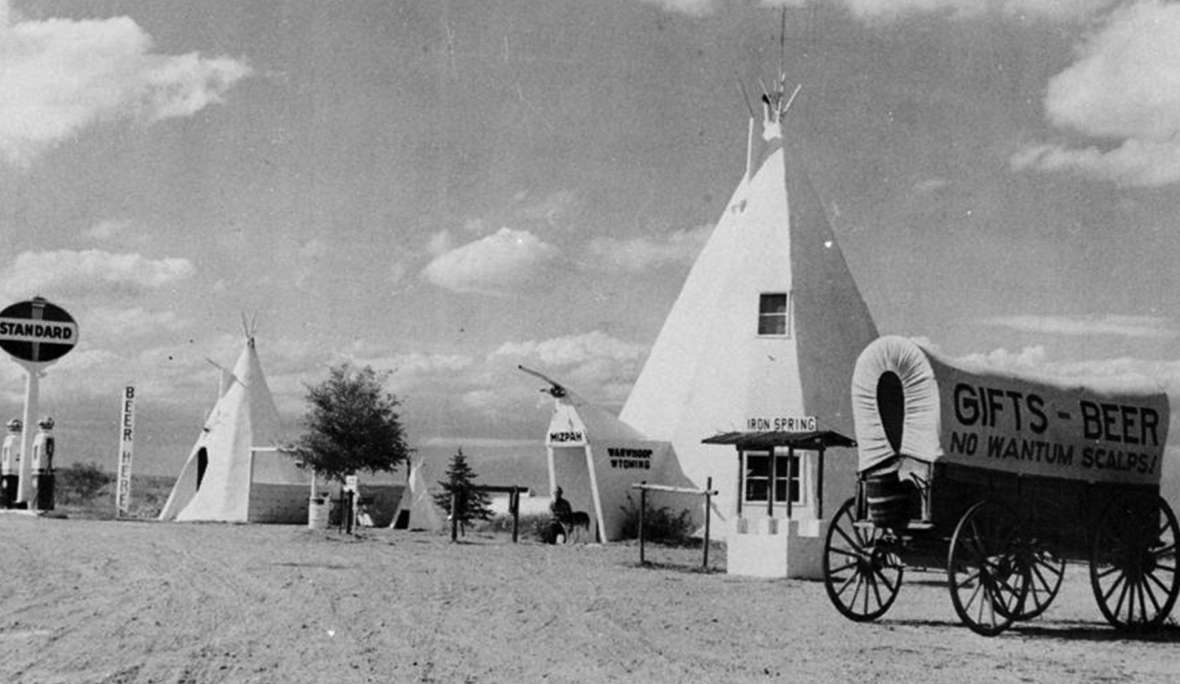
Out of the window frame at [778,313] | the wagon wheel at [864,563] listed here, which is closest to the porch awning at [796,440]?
the wagon wheel at [864,563]

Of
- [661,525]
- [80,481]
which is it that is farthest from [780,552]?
[80,481]

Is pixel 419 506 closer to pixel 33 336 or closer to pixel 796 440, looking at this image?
pixel 33 336

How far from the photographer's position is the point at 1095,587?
12.1 meters

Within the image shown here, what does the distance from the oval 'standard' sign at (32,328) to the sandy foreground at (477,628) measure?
41.4 ft

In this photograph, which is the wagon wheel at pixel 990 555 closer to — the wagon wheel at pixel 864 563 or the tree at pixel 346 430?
the wagon wheel at pixel 864 563

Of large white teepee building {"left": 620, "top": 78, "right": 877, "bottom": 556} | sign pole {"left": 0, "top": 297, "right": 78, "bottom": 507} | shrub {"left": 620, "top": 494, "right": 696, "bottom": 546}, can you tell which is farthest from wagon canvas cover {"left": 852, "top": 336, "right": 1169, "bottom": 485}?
sign pole {"left": 0, "top": 297, "right": 78, "bottom": 507}

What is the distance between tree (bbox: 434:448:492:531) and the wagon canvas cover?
15242 millimetres

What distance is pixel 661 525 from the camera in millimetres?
23609

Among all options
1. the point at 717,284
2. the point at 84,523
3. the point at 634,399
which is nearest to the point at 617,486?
the point at 634,399

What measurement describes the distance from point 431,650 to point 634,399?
17.8m

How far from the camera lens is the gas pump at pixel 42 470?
30.2m

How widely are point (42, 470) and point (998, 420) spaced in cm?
2515

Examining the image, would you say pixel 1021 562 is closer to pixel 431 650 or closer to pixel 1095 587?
pixel 1095 587

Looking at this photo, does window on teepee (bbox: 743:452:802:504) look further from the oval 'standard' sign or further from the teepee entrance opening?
the teepee entrance opening
